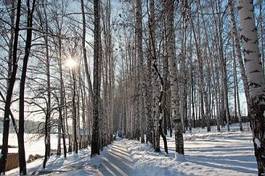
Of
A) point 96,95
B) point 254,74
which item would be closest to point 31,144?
point 96,95

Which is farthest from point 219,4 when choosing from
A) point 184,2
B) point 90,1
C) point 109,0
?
point 184,2

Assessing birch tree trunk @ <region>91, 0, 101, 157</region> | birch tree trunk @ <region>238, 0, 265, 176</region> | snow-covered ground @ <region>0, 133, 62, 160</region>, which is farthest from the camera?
snow-covered ground @ <region>0, 133, 62, 160</region>

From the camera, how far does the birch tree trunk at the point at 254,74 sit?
6.18 metres

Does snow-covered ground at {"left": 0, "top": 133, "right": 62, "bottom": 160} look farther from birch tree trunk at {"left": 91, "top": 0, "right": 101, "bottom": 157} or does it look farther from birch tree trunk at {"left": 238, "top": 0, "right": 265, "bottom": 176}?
birch tree trunk at {"left": 238, "top": 0, "right": 265, "bottom": 176}

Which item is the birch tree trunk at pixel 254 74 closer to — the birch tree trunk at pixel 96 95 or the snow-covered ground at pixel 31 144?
the birch tree trunk at pixel 96 95

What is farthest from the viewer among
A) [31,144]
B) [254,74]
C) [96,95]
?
[31,144]

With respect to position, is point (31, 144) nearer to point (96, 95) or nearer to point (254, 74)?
point (96, 95)

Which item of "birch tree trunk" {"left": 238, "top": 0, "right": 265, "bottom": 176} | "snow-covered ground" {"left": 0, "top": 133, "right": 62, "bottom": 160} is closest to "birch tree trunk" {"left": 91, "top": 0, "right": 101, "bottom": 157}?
"snow-covered ground" {"left": 0, "top": 133, "right": 62, "bottom": 160}

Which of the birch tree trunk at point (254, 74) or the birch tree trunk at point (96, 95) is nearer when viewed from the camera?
the birch tree trunk at point (254, 74)

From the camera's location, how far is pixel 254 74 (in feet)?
20.7

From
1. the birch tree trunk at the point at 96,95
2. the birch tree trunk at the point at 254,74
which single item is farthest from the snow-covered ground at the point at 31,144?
the birch tree trunk at the point at 254,74

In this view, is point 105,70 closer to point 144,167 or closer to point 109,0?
point 109,0

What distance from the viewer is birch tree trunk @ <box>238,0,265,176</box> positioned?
6.18 metres

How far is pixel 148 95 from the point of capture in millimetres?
20406
